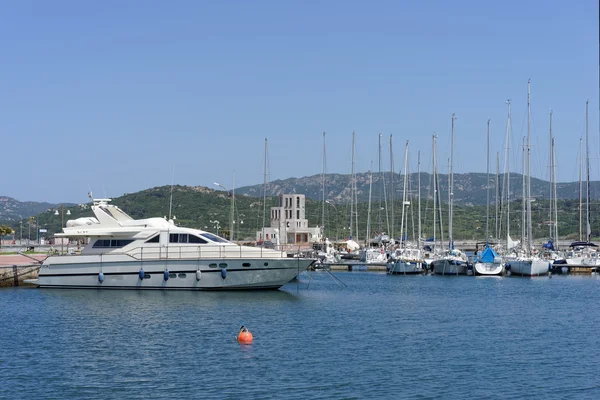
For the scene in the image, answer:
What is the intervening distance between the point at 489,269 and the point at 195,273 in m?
31.3

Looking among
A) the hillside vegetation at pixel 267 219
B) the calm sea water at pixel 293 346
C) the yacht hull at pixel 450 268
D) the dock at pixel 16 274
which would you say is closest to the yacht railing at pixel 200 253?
the calm sea water at pixel 293 346

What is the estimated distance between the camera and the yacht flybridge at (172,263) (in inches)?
1822

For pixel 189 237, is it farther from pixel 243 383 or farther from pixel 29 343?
pixel 243 383

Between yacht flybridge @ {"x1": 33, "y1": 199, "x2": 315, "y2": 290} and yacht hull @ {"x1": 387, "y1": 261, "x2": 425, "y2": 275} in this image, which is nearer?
yacht flybridge @ {"x1": 33, "y1": 199, "x2": 315, "y2": 290}

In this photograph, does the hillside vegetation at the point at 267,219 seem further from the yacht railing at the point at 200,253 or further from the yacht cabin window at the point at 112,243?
the yacht railing at the point at 200,253

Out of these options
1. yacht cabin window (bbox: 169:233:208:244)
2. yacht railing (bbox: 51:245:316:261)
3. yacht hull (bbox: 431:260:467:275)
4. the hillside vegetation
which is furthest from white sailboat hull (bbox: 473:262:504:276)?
the hillside vegetation

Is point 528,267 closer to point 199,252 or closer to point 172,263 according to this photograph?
point 199,252

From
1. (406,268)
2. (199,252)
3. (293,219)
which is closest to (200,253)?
(199,252)

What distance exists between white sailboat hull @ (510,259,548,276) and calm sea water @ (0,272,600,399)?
61.3ft

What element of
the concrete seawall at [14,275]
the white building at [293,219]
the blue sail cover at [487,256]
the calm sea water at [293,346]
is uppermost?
the white building at [293,219]

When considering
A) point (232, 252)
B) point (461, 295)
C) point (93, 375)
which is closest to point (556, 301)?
point (461, 295)

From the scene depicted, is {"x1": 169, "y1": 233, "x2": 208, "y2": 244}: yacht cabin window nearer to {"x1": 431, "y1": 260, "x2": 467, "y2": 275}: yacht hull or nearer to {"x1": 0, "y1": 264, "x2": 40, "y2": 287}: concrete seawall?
{"x1": 0, "y1": 264, "x2": 40, "y2": 287}: concrete seawall

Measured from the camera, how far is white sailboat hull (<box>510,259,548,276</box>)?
2699 inches

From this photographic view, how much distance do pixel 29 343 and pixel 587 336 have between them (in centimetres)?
2232
